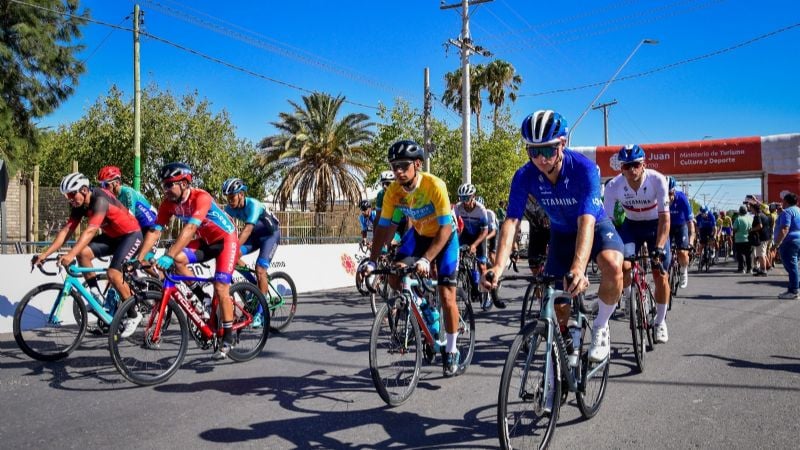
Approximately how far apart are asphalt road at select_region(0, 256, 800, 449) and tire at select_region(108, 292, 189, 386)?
13 cm

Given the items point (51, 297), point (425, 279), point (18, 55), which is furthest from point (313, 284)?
point (18, 55)

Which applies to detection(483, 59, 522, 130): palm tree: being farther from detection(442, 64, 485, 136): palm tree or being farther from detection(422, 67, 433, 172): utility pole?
detection(422, 67, 433, 172): utility pole

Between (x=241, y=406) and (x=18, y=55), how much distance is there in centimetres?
2185

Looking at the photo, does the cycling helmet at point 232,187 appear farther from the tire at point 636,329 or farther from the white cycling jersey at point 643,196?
the tire at point 636,329

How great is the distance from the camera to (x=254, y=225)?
8.32 m

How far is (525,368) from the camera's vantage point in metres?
3.42

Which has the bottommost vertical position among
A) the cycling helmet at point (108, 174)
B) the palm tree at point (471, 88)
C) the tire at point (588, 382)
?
the tire at point (588, 382)

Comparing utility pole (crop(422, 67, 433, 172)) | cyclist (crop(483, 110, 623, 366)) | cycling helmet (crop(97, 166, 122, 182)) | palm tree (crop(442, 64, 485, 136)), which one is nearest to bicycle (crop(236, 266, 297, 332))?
cycling helmet (crop(97, 166, 122, 182))

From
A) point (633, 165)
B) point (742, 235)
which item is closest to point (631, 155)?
point (633, 165)

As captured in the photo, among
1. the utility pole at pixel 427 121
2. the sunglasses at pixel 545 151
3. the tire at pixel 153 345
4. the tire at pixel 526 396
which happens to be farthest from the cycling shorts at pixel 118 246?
the utility pole at pixel 427 121

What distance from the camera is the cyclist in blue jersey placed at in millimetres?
7902

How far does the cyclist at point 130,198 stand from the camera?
846 centimetres

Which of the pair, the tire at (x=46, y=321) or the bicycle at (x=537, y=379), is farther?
the tire at (x=46, y=321)

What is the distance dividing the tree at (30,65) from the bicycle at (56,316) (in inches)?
631
